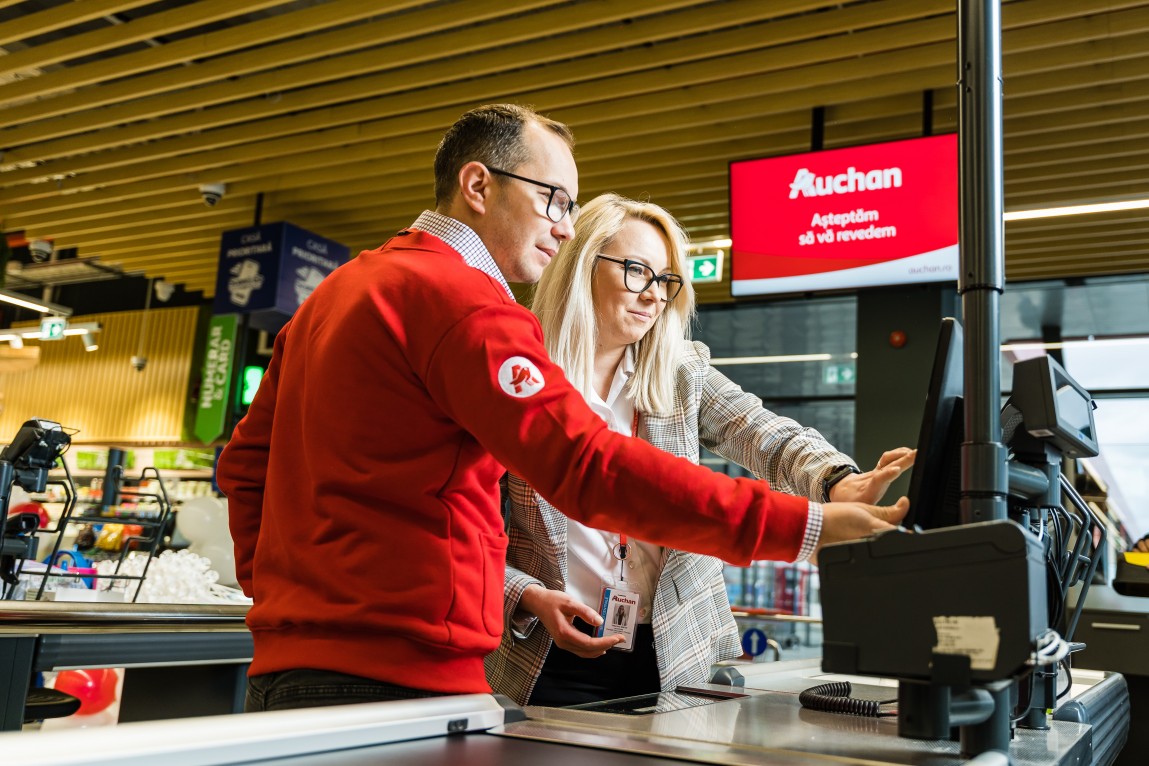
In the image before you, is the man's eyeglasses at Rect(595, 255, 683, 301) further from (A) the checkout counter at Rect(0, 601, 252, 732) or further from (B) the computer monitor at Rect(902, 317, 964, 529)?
(A) the checkout counter at Rect(0, 601, 252, 732)

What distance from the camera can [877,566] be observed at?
90 centimetres

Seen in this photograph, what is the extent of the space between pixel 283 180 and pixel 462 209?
6538 mm

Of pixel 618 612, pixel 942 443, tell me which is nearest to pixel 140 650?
pixel 618 612

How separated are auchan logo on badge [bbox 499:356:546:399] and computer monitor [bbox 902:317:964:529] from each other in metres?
0.41

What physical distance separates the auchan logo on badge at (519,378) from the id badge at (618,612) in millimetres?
627

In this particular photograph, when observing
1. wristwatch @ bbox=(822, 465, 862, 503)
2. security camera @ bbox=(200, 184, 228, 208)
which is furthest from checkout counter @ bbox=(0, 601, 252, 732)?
security camera @ bbox=(200, 184, 228, 208)

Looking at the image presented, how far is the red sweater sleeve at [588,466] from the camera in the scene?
41.6 inches

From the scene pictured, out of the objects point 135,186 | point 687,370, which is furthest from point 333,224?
point 687,370

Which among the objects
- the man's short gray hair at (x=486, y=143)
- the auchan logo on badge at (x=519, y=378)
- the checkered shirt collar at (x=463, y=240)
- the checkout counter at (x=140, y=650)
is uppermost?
the man's short gray hair at (x=486, y=143)

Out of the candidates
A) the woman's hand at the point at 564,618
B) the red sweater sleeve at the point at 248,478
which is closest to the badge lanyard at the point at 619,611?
the woman's hand at the point at 564,618

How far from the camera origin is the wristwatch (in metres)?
1.49

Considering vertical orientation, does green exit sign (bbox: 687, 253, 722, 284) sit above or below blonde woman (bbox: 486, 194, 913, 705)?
above

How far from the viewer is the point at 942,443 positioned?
3.50 feet

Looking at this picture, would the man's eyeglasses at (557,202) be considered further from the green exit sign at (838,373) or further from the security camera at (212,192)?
the green exit sign at (838,373)
